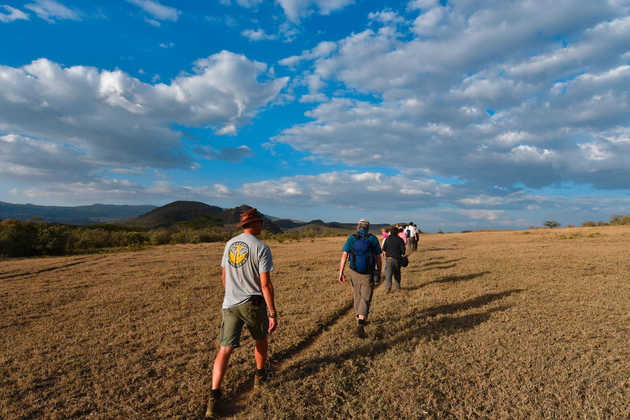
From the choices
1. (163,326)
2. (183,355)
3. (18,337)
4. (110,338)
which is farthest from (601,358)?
(18,337)

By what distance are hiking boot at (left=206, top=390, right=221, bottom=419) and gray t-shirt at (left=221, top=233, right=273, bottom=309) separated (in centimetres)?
118

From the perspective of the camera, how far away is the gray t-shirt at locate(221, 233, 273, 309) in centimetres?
441

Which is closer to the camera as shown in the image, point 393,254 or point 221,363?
point 221,363

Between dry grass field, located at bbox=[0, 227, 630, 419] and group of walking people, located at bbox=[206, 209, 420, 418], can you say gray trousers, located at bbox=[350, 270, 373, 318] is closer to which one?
dry grass field, located at bbox=[0, 227, 630, 419]

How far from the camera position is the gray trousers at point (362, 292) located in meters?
7.29

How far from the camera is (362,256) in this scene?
7.27 metres

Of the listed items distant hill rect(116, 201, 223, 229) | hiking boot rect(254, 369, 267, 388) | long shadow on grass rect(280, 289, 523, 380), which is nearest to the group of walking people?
hiking boot rect(254, 369, 267, 388)

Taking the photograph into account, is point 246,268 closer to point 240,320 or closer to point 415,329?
point 240,320

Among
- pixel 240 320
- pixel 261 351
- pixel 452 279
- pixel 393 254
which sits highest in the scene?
pixel 393 254

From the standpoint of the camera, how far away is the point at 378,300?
10.5 metres

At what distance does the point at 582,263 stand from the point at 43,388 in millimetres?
21913

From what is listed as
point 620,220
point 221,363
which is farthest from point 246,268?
point 620,220

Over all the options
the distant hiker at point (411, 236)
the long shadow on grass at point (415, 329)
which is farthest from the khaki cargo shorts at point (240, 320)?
the distant hiker at point (411, 236)

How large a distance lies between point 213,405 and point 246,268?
189 cm
